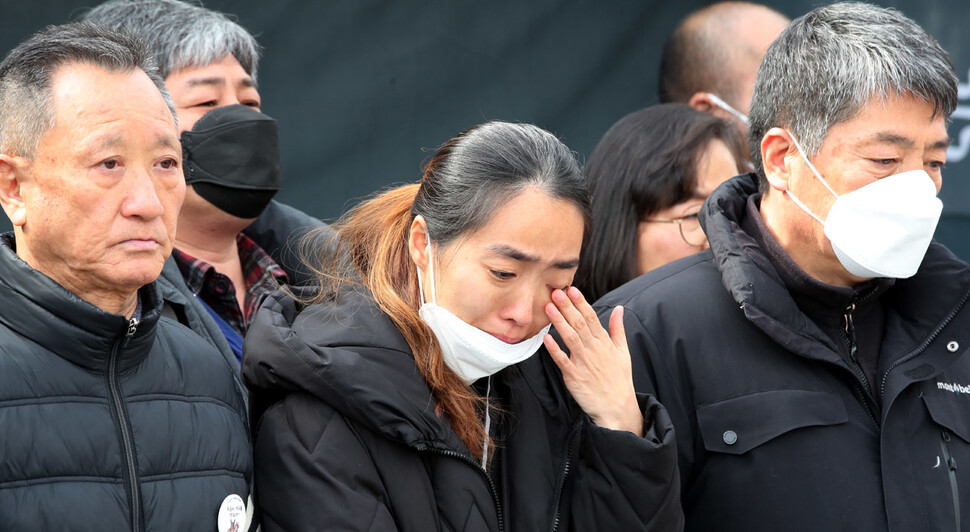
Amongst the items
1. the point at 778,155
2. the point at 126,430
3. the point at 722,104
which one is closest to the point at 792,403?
the point at 778,155

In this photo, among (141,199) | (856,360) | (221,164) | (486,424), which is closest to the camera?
(141,199)

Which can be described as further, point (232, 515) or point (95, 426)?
point (232, 515)

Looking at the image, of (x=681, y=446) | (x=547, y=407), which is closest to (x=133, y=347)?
(x=547, y=407)

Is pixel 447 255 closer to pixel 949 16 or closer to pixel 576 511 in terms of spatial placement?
pixel 576 511

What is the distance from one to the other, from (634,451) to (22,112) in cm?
128

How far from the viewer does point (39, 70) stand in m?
1.88

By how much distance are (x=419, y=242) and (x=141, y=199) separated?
0.62 meters

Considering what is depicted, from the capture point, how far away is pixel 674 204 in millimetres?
3250

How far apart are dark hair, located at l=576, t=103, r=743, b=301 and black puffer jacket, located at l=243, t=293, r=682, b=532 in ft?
3.32

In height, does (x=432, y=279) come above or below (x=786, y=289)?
above

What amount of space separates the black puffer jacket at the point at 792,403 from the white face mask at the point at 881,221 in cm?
16

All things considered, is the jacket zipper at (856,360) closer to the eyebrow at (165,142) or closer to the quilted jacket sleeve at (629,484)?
the quilted jacket sleeve at (629,484)

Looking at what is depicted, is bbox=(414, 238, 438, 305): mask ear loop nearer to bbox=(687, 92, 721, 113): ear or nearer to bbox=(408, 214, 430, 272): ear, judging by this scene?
bbox=(408, 214, 430, 272): ear

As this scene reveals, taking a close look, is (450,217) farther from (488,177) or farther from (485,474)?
(485,474)
